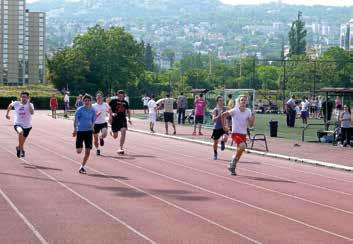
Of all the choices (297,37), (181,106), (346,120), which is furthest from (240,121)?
(297,37)

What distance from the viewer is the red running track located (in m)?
10.4

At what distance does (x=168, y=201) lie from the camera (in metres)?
13.4

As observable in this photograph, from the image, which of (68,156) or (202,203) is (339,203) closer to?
(202,203)

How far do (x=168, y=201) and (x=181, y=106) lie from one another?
28928mm

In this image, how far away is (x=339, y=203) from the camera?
13.9m

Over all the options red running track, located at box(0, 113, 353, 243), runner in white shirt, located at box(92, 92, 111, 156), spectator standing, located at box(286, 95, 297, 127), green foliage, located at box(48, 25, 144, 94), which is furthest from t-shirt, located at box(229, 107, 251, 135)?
green foliage, located at box(48, 25, 144, 94)

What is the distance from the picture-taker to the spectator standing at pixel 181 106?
136 feet

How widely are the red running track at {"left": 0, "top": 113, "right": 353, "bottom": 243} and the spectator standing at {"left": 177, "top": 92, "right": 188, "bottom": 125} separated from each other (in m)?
19.2

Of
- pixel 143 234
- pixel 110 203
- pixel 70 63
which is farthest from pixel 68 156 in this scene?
pixel 70 63

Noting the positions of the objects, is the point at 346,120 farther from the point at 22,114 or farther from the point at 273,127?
the point at 22,114

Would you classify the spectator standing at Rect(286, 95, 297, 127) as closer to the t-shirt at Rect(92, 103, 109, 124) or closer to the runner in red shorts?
the t-shirt at Rect(92, 103, 109, 124)

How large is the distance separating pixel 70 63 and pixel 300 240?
234ft

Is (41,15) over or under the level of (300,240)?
over

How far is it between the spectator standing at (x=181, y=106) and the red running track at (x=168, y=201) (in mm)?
19231
